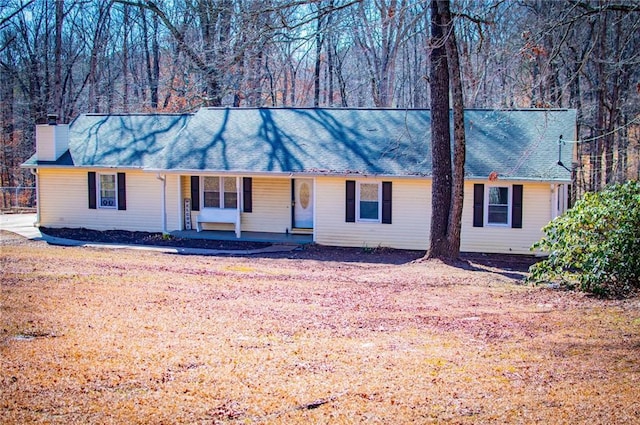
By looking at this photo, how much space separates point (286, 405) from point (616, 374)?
11.1 ft

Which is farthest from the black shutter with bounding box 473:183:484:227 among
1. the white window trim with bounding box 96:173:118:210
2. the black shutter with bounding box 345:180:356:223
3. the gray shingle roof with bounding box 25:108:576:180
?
the white window trim with bounding box 96:173:118:210

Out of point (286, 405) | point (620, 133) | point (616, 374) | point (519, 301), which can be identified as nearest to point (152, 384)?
point (286, 405)

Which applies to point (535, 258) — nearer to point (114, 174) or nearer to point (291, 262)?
point (291, 262)

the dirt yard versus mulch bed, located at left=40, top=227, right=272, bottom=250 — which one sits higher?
the dirt yard

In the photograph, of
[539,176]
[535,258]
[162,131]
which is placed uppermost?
[162,131]

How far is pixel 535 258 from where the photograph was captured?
18.5 meters

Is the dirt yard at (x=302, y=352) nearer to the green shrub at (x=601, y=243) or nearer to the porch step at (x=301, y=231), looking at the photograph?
the green shrub at (x=601, y=243)

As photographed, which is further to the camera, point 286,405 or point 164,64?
point 164,64

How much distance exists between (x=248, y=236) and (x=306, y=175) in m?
2.86

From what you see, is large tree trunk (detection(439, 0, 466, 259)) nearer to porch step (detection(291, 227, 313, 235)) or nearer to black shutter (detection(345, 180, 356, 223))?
black shutter (detection(345, 180, 356, 223))

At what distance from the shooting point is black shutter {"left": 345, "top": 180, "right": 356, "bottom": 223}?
19578mm

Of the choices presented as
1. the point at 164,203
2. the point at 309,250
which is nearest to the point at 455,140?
the point at 309,250

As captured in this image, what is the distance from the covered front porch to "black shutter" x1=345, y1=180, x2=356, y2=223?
147 cm

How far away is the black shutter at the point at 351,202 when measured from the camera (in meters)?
19.6
